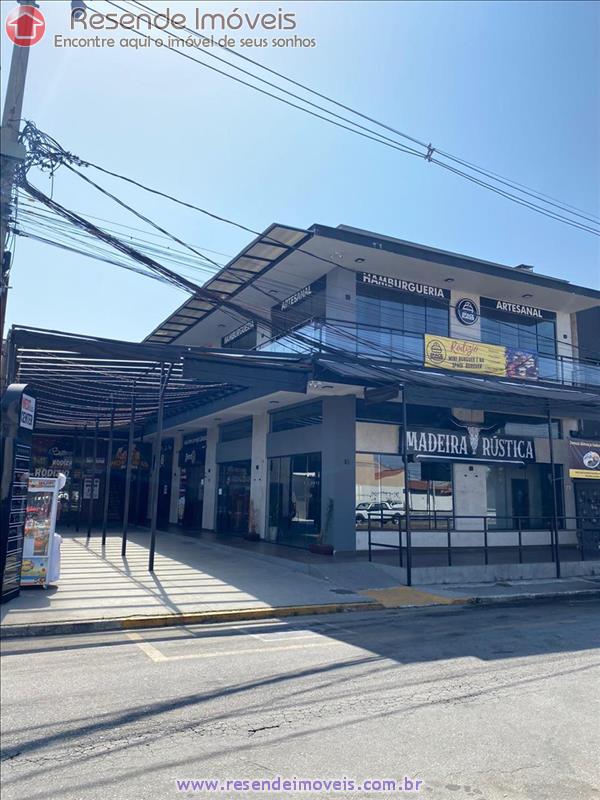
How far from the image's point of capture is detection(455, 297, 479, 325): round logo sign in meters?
20.0

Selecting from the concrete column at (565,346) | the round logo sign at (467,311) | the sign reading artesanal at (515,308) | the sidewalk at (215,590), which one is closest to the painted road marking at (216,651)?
the sidewalk at (215,590)

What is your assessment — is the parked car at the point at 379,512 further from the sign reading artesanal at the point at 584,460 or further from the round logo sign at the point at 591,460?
the round logo sign at the point at 591,460

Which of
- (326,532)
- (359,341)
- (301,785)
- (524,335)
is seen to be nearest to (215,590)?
(326,532)

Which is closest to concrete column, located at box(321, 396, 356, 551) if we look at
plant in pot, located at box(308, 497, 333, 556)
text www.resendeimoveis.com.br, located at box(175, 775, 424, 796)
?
plant in pot, located at box(308, 497, 333, 556)

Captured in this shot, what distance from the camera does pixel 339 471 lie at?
639 inches

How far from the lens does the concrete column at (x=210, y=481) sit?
23.7 metres

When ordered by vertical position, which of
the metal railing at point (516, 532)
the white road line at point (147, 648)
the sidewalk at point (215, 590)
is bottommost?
the white road line at point (147, 648)

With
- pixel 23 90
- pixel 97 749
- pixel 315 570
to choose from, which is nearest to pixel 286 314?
pixel 315 570

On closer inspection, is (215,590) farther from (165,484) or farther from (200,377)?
(165,484)

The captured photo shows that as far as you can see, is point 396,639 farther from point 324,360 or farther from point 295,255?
point 295,255

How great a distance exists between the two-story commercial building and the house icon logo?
6762mm

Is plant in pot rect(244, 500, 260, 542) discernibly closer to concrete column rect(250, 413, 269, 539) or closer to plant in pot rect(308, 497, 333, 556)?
concrete column rect(250, 413, 269, 539)

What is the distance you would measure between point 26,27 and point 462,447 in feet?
43.9

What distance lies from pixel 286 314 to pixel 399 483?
21.6 ft
